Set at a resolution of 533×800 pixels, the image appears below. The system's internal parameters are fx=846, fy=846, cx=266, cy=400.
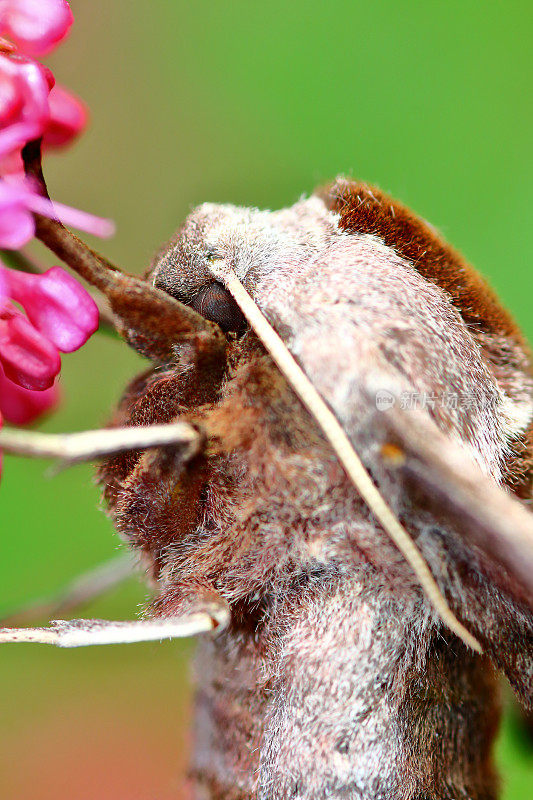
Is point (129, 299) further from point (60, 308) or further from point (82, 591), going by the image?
point (82, 591)

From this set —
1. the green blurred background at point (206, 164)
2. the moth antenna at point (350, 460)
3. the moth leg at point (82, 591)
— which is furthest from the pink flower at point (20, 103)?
the green blurred background at point (206, 164)

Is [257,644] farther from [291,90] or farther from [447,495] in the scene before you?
[291,90]

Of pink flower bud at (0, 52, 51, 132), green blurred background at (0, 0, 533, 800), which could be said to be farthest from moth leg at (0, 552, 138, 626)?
pink flower bud at (0, 52, 51, 132)

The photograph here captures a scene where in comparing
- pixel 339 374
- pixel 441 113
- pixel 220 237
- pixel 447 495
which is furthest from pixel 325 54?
pixel 447 495

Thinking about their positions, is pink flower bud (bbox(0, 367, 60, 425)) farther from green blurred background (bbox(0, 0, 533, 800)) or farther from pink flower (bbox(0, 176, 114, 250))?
green blurred background (bbox(0, 0, 533, 800))

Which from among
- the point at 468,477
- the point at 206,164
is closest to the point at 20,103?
the point at 468,477
